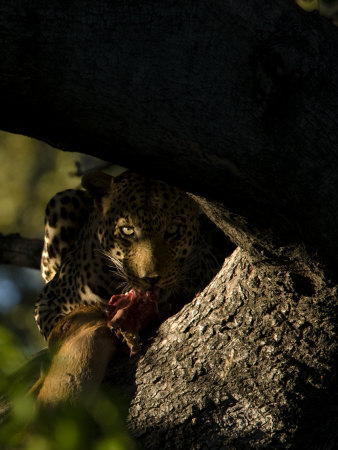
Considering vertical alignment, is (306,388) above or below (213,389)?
above

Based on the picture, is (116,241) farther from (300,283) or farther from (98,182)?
(300,283)

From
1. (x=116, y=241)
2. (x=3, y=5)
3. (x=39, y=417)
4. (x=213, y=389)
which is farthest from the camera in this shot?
(x=116, y=241)

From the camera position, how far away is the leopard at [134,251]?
4.75 m

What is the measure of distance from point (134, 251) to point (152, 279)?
0.26m

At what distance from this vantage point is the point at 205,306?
3.73 meters

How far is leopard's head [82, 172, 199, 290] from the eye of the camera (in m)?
4.70

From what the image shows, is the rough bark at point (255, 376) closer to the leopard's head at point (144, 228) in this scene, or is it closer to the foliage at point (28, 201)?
the foliage at point (28, 201)

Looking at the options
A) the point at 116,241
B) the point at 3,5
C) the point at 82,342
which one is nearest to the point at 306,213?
the point at 3,5

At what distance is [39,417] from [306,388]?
1135mm

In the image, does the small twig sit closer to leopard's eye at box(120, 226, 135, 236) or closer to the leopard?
the leopard

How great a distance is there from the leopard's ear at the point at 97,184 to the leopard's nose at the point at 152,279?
879 mm

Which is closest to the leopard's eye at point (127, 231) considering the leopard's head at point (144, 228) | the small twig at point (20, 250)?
the leopard's head at point (144, 228)

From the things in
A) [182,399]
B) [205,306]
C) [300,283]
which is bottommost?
[182,399]

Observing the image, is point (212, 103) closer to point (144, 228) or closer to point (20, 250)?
point (144, 228)
